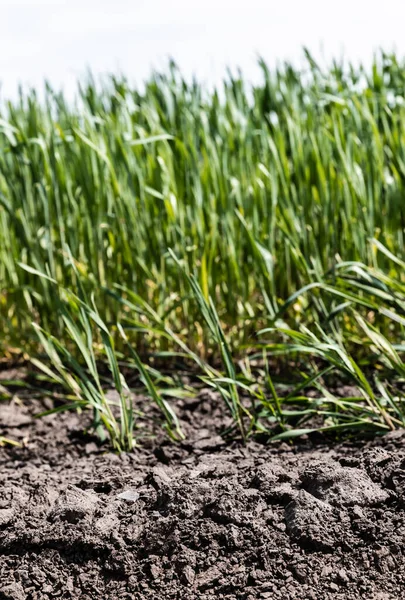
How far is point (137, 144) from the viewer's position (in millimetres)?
2641

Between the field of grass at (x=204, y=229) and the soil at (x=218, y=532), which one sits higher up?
the field of grass at (x=204, y=229)

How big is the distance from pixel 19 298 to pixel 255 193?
3.14ft

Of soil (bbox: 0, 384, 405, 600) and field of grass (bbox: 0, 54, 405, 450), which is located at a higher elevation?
field of grass (bbox: 0, 54, 405, 450)

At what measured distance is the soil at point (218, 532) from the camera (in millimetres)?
1309

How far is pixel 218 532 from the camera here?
1.38m

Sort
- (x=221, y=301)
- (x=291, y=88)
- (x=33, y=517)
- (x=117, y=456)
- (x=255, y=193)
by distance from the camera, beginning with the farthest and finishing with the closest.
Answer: (x=291, y=88) < (x=221, y=301) < (x=255, y=193) < (x=117, y=456) < (x=33, y=517)

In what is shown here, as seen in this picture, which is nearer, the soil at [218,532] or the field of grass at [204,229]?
the soil at [218,532]

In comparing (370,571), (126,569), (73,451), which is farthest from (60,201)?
(370,571)

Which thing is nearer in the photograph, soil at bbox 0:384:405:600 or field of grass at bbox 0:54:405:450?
soil at bbox 0:384:405:600

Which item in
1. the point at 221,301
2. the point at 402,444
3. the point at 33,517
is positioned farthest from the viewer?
the point at 221,301

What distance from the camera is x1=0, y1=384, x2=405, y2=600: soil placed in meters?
1.31

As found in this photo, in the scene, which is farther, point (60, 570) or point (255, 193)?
point (255, 193)

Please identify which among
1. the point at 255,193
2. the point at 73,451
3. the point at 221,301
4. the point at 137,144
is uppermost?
the point at 137,144

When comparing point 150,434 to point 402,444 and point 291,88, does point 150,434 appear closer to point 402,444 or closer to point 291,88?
point 402,444
